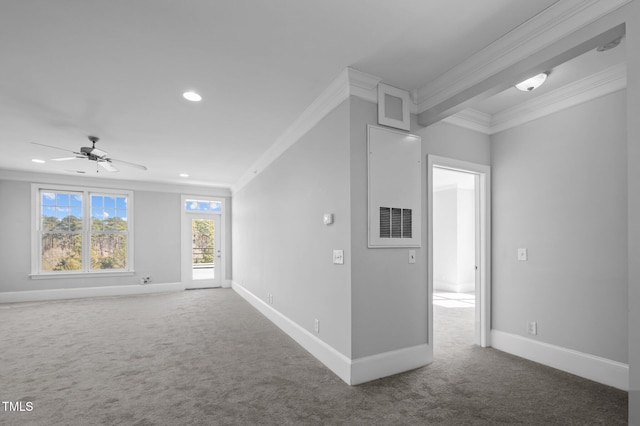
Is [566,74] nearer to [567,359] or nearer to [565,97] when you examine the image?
[565,97]

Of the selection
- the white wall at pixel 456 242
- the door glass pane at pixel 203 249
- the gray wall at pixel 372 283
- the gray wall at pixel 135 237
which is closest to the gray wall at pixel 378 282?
the gray wall at pixel 372 283

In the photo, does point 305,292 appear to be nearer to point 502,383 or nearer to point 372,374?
point 372,374

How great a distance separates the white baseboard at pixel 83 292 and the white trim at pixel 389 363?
6.53 meters

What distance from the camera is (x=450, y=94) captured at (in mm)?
2816

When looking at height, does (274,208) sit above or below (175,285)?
above

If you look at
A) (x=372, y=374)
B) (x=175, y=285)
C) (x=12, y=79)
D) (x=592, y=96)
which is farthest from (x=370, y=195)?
(x=175, y=285)

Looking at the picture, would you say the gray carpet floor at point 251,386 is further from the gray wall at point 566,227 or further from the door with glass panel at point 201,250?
the door with glass panel at point 201,250

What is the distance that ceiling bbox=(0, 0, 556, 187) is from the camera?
1989mm

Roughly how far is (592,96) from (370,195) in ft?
7.30

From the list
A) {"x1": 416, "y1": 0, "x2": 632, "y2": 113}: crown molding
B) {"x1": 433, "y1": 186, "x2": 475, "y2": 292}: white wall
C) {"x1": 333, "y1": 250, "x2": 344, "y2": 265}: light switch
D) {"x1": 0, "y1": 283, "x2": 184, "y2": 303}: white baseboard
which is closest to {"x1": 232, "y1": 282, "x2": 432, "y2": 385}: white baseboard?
{"x1": 333, "y1": 250, "x2": 344, "y2": 265}: light switch

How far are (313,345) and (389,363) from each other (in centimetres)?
87

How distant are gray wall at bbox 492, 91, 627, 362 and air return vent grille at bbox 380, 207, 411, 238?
139cm

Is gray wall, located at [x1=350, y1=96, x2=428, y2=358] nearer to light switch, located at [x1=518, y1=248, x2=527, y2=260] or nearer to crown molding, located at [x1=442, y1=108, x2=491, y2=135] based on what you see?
crown molding, located at [x1=442, y1=108, x2=491, y2=135]

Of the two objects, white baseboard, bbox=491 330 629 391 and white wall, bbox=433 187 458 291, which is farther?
white wall, bbox=433 187 458 291
